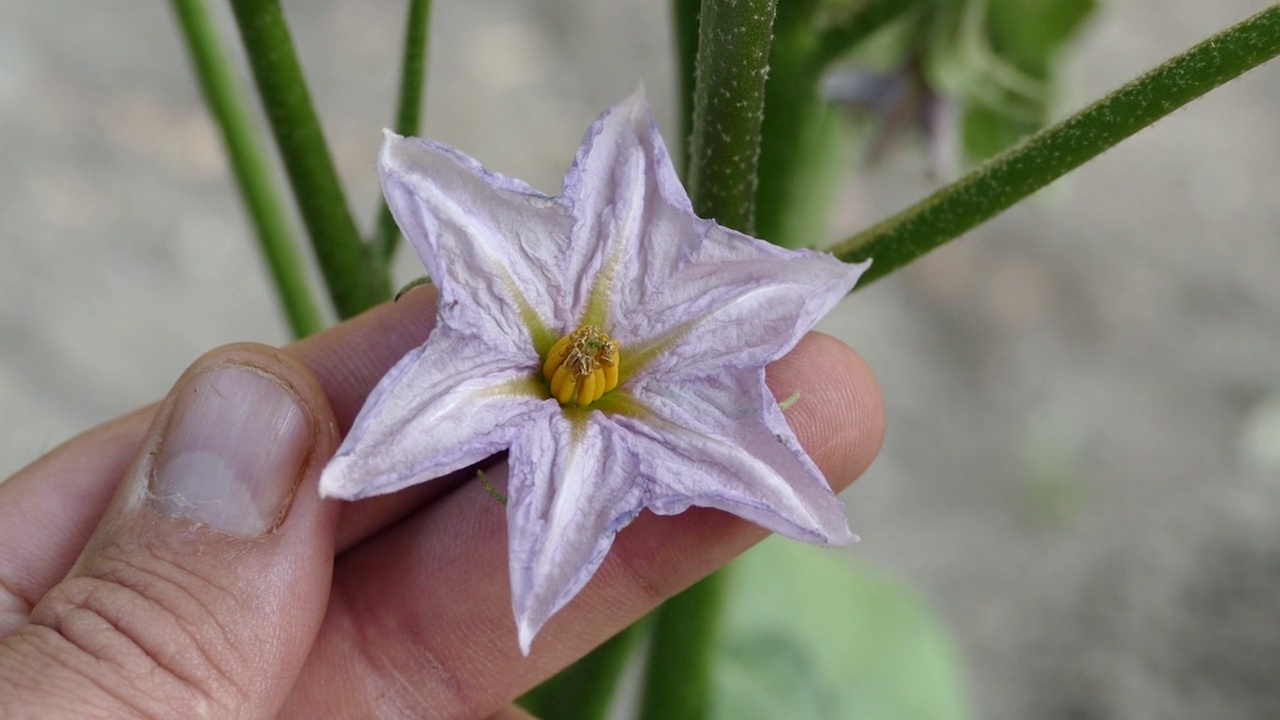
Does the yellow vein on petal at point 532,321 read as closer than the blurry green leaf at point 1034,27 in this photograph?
Yes

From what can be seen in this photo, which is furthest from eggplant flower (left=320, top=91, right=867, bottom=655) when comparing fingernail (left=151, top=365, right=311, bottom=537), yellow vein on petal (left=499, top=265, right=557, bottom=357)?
fingernail (left=151, top=365, right=311, bottom=537)

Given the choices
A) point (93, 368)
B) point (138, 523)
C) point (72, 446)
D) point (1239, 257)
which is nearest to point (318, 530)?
point (138, 523)

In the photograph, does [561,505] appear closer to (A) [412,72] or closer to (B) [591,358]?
(B) [591,358]

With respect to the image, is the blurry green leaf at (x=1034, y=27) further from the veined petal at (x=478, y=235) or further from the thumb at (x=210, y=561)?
the thumb at (x=210, y=561)

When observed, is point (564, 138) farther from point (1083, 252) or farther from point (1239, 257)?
point (1239, 257)

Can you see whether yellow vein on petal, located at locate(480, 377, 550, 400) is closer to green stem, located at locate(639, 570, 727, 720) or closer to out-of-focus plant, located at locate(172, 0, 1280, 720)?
out-of-focus plant, located at locate(172, 0, 1280, 720)

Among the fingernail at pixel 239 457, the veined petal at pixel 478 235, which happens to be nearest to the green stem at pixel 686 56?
the veined petal at pixel 478 235

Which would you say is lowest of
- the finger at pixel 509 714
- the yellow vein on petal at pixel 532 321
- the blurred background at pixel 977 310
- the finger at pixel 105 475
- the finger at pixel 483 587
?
the blurred background at pixel 977 310
